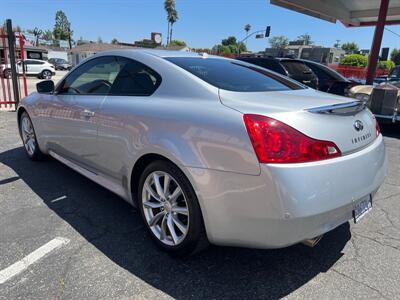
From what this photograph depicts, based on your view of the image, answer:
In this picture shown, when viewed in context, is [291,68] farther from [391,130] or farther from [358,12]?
[358,12]

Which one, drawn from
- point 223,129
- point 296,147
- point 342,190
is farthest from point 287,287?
point 223,129

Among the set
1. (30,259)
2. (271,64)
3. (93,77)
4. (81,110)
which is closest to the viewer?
(30,259)

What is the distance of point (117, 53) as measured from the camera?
341 cm

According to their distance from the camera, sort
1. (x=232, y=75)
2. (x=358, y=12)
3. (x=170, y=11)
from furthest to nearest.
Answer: (x=170, y=11) → (x=358, y=12) → (x=232, y=75)

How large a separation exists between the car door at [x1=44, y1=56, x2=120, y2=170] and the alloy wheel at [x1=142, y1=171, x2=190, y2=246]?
2.73ft

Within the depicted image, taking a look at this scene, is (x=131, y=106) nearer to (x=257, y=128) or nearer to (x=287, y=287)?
(x=257, y=128)

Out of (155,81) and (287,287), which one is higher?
(155,81)

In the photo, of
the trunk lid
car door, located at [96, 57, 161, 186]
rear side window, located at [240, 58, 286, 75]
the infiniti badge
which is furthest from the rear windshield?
rear side window, located at [240, 58, 286, 75]

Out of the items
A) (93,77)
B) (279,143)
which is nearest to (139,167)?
(279,143)

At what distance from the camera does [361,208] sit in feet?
8.08

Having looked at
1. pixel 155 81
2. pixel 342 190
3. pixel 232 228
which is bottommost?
pixel 232 228

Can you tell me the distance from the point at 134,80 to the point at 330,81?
7.79 m

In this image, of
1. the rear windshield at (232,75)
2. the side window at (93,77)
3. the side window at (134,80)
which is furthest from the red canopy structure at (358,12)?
the side window at (134,80)

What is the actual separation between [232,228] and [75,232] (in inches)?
60.3
